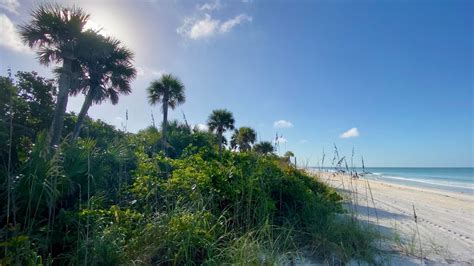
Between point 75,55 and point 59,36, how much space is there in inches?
37.3

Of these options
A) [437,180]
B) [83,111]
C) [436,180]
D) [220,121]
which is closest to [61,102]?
[83,111]

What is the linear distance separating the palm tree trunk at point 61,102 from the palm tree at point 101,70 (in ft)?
2.82

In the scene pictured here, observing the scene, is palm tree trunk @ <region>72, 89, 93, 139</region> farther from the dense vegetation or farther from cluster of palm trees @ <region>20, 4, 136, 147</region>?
the dense vegetation

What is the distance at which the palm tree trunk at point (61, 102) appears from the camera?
366 inches

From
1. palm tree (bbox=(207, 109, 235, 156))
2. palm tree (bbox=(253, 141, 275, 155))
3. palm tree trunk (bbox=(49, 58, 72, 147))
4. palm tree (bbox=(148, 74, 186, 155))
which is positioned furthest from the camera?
palm tree (bbox=(207, 109, 235, 156))

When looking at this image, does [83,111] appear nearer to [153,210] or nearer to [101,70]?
[101,70]

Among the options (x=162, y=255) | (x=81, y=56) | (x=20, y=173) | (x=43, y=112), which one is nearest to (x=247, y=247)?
(x=162, y=255)

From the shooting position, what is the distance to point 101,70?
12.4 metres

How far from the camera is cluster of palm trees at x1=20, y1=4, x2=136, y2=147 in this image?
10.4m

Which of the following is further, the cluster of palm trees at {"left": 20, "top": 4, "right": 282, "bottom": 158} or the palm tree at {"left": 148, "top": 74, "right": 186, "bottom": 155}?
the palm tree at {"left": 148, "top": 74, "right": 186, "bottom": 155}

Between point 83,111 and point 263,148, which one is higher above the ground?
point 83,111

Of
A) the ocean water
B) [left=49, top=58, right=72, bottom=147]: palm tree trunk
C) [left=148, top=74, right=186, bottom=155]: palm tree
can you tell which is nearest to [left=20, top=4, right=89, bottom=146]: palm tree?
[left=49, top=58, right=72, bottom=147]: palm tree trunk

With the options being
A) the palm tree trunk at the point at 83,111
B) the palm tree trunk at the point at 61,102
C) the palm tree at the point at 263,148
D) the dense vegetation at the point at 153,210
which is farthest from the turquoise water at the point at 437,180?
the palm tree trunk at the point at 83,111

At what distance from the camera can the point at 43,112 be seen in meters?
10.4
